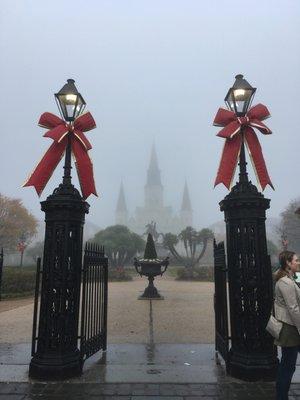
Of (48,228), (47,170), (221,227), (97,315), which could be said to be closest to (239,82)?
(47,170)

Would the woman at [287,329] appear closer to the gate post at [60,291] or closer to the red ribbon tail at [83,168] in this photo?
the gate post at [60,291]

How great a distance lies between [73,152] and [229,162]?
2.65m

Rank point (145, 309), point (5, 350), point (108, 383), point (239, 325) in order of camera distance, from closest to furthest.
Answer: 1. point (108, 383)
2. point (239, 325)
3. point (5, 350)
4. point (145, 309)

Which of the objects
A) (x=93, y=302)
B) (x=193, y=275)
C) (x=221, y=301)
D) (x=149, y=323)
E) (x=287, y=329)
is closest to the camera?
(x=287, y=329)

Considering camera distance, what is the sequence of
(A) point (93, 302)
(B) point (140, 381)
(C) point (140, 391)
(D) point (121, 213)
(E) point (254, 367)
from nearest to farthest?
1. (C) point (140, 391)
2. (B) point (140, 381)
3. (E) point (254, 367)
4. (A) point (93, 302)
5. (D) point (121, 213)

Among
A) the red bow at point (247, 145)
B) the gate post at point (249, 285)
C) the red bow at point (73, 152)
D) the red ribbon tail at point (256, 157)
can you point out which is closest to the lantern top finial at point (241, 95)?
the red bow at point (247, 145)

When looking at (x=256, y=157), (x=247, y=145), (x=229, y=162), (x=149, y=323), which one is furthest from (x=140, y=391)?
(x=149, y=323)

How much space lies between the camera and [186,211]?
5581 inches

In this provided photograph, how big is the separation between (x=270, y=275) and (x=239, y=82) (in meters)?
3.21

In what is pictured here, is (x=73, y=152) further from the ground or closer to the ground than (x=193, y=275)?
further from the ground

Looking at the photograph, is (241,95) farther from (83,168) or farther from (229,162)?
(83,168)

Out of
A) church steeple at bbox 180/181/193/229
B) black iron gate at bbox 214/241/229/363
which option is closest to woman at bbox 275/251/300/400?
black iron gate at bbox 214/241/229/363

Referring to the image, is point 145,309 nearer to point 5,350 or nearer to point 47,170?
point 5,350

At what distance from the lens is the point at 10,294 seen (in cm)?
1864
